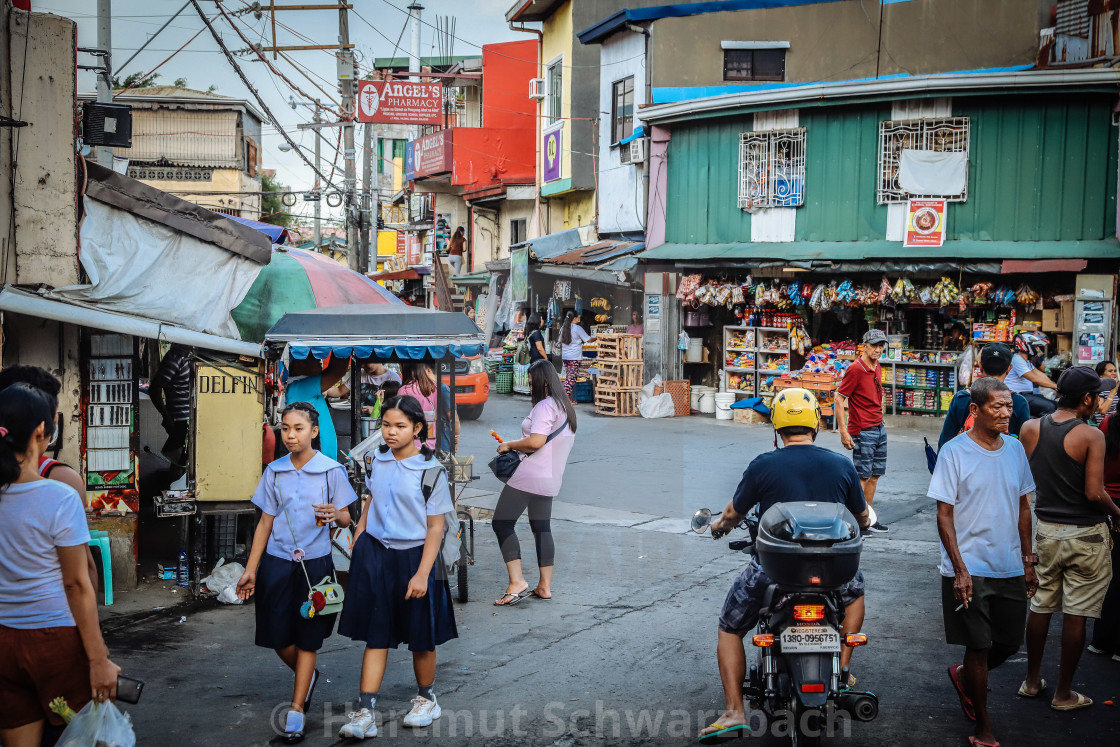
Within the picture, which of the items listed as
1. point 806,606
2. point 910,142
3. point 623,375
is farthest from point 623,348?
point 806,606

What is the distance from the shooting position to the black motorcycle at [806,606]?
4.50m

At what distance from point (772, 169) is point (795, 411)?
1462cm

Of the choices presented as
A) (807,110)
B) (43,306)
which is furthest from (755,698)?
(807,110)

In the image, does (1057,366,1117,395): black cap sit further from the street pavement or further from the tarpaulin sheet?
the tarpaulin sheet

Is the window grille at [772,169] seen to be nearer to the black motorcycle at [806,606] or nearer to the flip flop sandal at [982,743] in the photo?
the flip flop sandal at [982,743]

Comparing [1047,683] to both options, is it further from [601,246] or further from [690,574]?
[601,246]

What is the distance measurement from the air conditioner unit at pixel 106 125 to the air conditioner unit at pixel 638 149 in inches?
477

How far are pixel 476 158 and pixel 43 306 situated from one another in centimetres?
2454

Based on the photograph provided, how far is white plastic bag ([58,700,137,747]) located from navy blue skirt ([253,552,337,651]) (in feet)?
4.40

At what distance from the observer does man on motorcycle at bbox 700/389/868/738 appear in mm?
4840

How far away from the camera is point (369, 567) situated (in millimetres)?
5160

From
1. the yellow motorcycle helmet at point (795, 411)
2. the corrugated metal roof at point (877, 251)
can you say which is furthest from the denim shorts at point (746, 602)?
the corrugated metal roof at point (877, 251)

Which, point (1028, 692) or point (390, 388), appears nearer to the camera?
point (1028, 692)

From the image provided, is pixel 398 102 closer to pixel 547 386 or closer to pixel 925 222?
pixel 925 222
